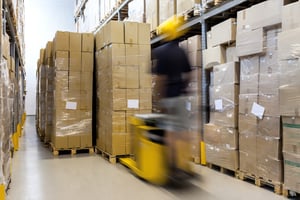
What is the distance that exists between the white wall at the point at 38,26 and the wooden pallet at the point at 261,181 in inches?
627

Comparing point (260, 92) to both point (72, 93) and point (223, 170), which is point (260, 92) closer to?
point (223, 170)

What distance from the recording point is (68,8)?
61.9 ft

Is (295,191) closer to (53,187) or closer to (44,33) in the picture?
(53,187)

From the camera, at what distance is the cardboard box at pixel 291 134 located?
3777 mm

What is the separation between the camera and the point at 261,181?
173 inches

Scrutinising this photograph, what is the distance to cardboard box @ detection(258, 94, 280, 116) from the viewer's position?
13.6 ft

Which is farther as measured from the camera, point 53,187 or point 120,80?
point 120,80

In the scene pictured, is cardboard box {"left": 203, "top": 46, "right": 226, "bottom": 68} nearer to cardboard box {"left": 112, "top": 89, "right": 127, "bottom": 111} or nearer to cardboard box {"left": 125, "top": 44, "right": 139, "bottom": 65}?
cardboard box {"left": 125, "top": 44, "right": 139, "bottom": 65}

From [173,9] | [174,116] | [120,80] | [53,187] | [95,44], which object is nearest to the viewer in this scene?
[174,116]

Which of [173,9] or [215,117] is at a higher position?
[173,9]

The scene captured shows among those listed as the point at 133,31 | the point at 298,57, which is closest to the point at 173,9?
the point at 133,31

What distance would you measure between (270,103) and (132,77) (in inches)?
105

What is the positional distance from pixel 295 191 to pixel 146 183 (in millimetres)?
1885

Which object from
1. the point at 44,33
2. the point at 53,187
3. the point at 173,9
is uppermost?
the point at 44,33
